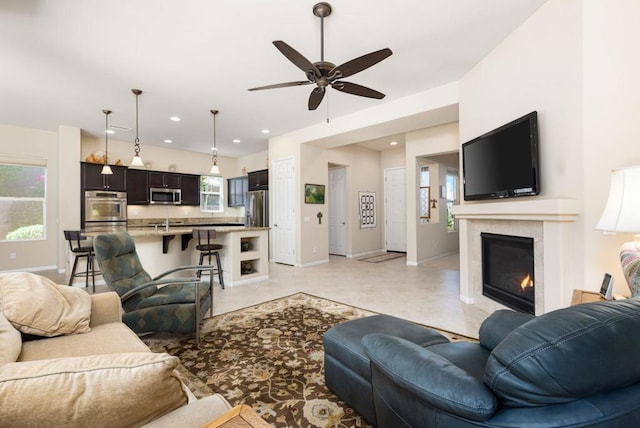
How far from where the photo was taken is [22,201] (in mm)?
5812

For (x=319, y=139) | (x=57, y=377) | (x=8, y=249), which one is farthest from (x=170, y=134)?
(x=57, y=377)

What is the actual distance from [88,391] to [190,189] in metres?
7.87

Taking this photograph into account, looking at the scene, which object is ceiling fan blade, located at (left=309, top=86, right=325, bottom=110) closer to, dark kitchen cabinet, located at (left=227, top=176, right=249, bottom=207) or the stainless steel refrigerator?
the stainless steel refrigerator

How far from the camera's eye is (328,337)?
1838 millimetres

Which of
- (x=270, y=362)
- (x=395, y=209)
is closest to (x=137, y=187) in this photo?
(x=270, y=362)

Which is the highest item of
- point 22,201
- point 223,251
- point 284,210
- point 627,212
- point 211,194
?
point 211,194

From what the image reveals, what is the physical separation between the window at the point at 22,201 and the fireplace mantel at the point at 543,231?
303 inches

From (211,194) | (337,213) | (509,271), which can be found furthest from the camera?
(211,194)

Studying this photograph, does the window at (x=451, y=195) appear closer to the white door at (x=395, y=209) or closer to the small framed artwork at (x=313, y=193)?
the white door at (x=395, y=209)

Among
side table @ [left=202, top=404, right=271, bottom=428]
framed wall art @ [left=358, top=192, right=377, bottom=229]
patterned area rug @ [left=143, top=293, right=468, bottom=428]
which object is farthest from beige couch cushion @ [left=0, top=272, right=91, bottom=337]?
framed wall art @ [left=358, top=192, right=377, bottom=229]

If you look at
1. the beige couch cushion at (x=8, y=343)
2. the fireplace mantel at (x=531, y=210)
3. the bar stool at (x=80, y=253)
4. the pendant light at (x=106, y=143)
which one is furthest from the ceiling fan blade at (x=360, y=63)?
the pendant light at (x=106, y=143)

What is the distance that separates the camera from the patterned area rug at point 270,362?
1727mm

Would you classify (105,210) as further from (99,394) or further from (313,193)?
(99,394)

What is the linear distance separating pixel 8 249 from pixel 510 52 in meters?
8.57
